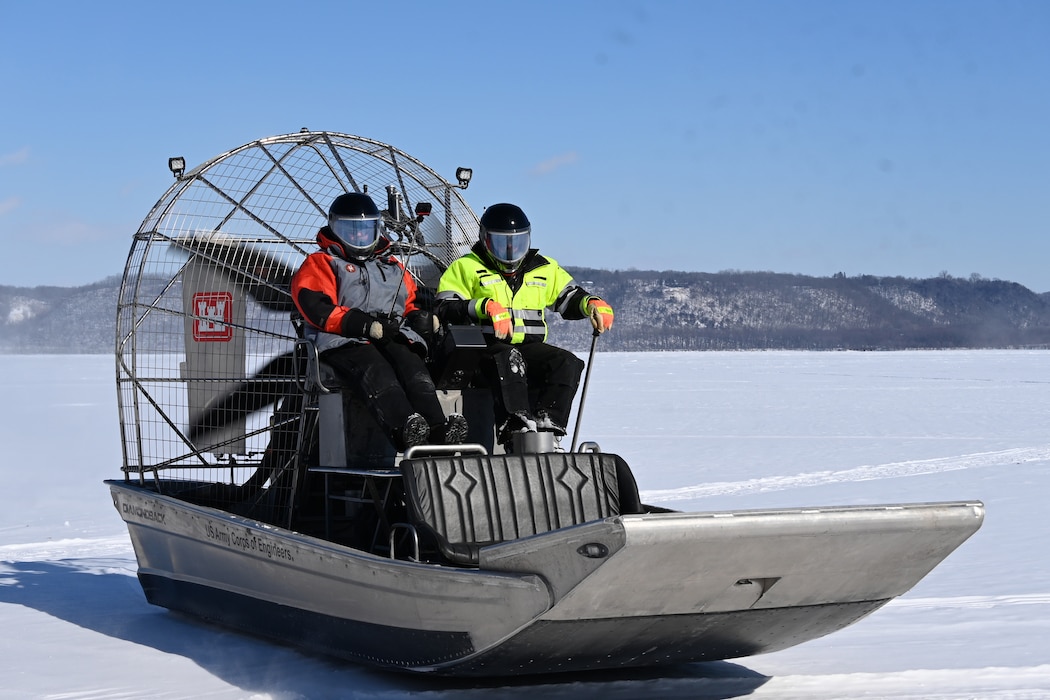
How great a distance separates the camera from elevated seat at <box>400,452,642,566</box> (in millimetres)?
5871

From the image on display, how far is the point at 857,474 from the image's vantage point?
563 inches

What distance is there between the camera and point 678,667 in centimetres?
616

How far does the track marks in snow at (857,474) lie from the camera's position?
1295cm

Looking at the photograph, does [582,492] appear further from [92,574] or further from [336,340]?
[92,574]

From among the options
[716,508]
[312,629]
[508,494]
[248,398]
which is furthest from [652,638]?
[716,508]

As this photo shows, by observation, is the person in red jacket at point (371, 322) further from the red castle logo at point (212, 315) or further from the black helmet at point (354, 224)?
the red castle logo at point (212, 315)

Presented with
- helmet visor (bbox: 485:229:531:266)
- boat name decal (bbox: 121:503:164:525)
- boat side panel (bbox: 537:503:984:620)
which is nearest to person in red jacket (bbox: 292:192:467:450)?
helmet visor (bbox: 485:229:531:266)

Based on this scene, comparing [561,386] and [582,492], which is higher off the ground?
[561,386]

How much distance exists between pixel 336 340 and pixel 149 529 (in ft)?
6.44

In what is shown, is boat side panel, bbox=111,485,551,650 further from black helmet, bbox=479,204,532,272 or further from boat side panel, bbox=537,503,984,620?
black helmet, bbox=479,204,532,272

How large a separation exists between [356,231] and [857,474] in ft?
29.7

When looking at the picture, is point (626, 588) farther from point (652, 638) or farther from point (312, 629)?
point (312, 629)

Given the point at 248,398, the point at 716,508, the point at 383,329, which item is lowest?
the point at 716,508

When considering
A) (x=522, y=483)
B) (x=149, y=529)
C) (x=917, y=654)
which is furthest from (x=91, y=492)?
(x=917, y=654)
